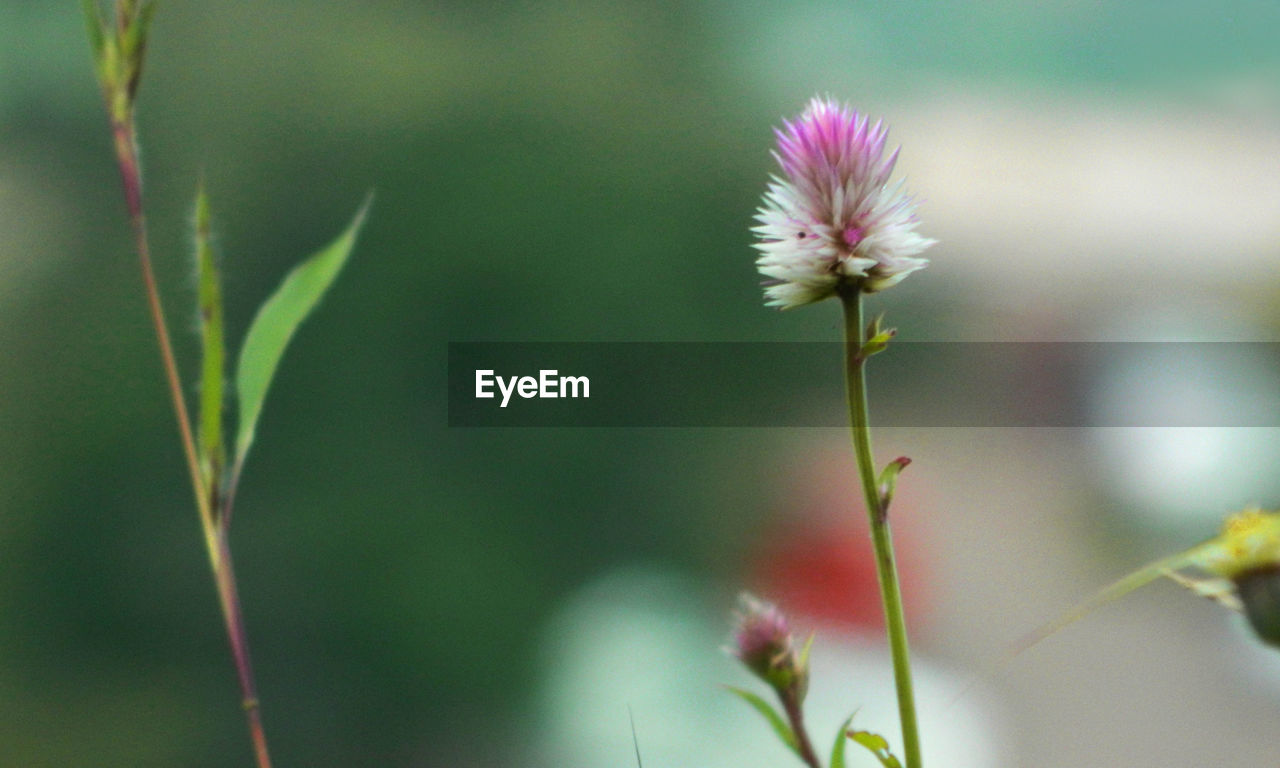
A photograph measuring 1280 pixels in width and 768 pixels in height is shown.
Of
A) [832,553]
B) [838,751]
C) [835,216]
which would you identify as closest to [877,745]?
[838,751]

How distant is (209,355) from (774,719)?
0.15 metres

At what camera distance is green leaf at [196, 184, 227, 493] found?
9.1 inches

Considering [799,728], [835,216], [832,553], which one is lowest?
[832,553]

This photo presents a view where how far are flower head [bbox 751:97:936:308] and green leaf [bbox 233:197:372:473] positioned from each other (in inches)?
4.0

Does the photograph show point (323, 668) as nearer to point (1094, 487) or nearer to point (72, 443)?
point (72, 443)

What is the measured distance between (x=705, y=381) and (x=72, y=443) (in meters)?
3.64

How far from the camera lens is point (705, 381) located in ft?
21.7

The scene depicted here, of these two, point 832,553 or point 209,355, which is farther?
point 832,553

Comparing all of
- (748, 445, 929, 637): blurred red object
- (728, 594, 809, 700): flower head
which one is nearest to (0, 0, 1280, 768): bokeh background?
(748, 445, 929, 637): blurred red object

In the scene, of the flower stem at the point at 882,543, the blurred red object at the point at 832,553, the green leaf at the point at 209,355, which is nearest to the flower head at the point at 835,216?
the flower stem at the point at 882,543

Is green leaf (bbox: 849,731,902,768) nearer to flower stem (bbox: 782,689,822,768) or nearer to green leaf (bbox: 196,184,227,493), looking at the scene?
flower stem (bbox: 782,689,822,768)

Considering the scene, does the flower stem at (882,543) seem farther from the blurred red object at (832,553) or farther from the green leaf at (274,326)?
the blurred red object at (832,553)

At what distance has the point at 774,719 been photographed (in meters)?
0.27

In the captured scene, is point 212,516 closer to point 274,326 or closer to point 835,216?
point 274,326
